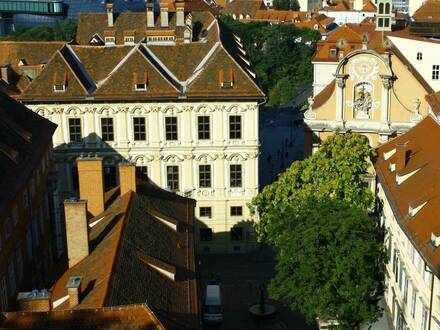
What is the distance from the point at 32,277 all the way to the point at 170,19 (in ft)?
179

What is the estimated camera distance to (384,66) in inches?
2408

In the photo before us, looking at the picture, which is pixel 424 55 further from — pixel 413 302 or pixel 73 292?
pixel 73 292

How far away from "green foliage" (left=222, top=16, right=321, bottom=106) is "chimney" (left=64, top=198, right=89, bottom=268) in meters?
103

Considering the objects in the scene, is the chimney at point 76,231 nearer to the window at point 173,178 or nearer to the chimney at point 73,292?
the chimney at point 73,292

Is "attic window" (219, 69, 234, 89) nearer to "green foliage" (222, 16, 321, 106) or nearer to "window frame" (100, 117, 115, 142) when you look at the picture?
"window frame" (100, 117, 115, 142)

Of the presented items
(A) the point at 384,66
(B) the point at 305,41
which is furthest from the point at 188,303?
(B) the point at 305,41

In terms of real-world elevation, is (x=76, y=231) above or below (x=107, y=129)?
below

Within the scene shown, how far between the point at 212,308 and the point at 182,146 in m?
16.8

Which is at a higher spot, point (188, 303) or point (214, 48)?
point (214, 48)

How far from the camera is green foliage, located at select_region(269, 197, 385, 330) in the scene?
4238 cm

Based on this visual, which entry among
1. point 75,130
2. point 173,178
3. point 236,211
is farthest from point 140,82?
point 236,211

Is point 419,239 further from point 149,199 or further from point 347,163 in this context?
point 149,199

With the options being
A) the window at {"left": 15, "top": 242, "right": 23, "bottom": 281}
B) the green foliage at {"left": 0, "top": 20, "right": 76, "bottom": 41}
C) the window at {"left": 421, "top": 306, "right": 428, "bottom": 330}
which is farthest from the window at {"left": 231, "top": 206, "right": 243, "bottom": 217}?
the green foliage at {"left": 0, "top": 20, "right": 76, "bottom": 41}

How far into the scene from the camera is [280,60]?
486 feet
